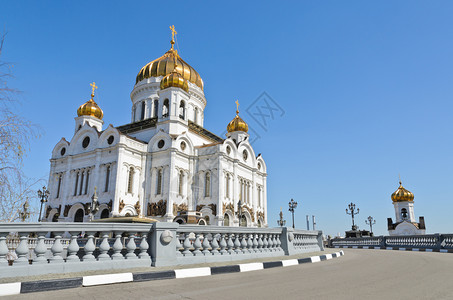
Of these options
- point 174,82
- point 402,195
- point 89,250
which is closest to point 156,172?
point 174,82

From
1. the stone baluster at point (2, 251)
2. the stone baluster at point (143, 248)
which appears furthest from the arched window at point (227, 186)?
the stone baluster at point (2, 251)

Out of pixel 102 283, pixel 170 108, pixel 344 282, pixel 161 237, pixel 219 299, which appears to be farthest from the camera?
pixel 170 108

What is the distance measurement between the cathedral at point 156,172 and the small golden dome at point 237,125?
3026 mm

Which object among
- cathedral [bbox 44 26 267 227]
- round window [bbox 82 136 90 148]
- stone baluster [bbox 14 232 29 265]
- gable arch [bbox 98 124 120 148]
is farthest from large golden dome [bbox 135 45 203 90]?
stone baluster [bbox 14 232 29 265]

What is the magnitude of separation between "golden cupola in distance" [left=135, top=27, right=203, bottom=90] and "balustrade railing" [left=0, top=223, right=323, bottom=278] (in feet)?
94.0

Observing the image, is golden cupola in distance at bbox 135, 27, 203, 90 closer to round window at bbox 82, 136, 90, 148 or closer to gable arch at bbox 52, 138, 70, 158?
round window at bbox 82, 136, 90, 148

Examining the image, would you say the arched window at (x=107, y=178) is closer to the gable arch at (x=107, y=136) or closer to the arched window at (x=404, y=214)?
the gable arch at (x=107, y=136)

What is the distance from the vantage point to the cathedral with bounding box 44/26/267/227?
26688 millimetres

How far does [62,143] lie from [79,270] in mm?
29674

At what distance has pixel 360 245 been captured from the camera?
926 inches

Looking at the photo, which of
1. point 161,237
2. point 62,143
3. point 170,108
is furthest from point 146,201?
point 161,237

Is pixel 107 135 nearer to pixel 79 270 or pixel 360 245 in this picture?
pixel 360 245

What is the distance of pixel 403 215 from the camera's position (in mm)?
42375

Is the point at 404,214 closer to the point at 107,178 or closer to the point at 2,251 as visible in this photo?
the point at 107,178
